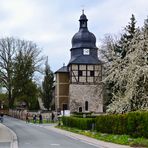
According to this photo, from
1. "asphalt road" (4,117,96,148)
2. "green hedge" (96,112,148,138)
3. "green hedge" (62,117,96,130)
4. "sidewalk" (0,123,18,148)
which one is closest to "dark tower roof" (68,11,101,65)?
"green hedge" (62,117,96,130)

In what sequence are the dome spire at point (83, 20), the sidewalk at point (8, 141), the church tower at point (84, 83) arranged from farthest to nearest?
the dome spire at point (83, 20), the church tower at point (84, 83), the sidewalk at point (8, 141)

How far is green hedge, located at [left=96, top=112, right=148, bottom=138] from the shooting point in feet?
90.0

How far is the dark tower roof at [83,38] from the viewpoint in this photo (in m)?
95.0

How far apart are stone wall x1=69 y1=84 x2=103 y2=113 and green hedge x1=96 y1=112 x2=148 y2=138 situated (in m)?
50.0

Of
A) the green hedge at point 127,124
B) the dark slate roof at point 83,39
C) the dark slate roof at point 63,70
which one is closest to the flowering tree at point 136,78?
the green hedge at point 127,124

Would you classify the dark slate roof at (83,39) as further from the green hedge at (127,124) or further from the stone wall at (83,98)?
the green hedge at (127,124)

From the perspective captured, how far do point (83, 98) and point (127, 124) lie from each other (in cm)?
5993

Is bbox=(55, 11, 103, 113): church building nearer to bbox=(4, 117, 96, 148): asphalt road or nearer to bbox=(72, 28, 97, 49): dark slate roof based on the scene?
bbox=(72, 28, 97, 49): dark slate roof

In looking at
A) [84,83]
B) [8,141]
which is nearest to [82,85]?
[84,83]

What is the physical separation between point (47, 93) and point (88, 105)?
2005 cm

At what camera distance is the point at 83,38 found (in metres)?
95.6

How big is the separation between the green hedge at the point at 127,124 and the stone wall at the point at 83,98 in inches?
1967

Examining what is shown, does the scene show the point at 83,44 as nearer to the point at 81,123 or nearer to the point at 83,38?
the point at 83,38

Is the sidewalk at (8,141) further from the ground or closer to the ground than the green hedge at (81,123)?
closer to the ground
